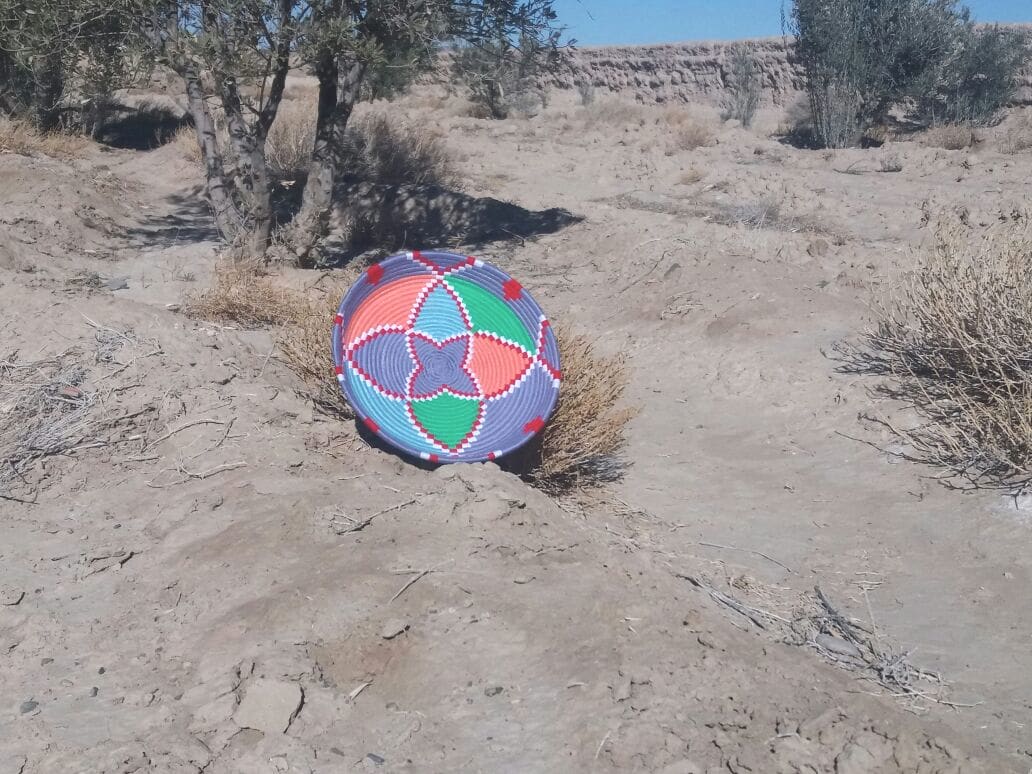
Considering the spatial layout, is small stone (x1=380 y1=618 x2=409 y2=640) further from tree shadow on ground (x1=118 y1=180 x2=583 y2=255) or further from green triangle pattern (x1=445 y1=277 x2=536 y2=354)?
tree shadow on ground (x1=118 y1=180 x2=583 y2=255)

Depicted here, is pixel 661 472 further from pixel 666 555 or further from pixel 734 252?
pixel 734 252

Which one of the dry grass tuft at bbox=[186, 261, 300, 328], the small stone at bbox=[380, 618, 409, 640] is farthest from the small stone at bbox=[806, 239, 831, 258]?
the small stone at bbox=[380, 618, 409, 640]

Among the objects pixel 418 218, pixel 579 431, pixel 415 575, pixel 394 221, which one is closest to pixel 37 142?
pixel 394 221

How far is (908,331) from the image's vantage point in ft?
21.8

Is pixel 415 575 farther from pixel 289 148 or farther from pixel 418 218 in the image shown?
pixel 289 148

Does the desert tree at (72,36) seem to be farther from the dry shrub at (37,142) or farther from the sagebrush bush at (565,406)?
the dry shrub at (37,142)

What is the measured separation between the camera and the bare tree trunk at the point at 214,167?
8984 millimetres

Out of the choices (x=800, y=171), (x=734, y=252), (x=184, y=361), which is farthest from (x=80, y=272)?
(x=800, y=171)

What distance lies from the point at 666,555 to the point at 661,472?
1393 mm

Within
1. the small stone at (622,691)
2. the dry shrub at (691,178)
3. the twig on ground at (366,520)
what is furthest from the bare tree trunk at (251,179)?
the small stone at (622,691)

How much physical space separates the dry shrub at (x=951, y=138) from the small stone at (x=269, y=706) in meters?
18.1

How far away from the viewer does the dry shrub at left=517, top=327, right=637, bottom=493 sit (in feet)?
17.7

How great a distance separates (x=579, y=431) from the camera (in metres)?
5.45

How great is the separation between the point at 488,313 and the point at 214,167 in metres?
4.78
